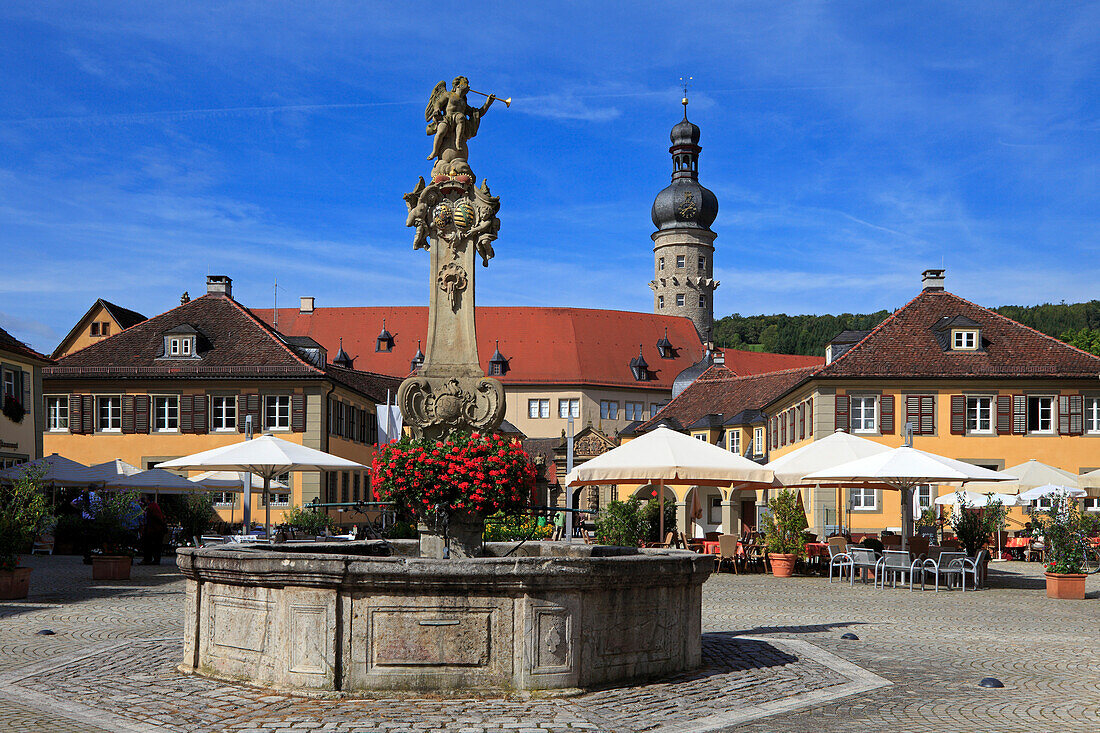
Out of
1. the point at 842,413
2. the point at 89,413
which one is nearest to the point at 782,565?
the point at 842,413

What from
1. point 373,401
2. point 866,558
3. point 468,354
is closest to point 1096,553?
point 866,558

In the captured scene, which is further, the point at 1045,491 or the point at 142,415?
the point at 142,415

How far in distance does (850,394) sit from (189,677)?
34.6 meters

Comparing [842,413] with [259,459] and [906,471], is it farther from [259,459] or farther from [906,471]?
[259,459]

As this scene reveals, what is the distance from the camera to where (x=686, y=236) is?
9331 cm

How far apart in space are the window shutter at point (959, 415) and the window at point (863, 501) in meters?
3.75

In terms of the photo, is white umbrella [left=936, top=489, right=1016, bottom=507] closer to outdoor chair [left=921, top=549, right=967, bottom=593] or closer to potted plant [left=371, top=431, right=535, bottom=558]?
outdoor chair [left=921, top=549, right=967, bottom=593]

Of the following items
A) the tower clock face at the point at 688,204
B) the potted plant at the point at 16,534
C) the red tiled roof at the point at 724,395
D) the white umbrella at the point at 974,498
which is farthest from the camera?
the tower clock face at the point at 688,204

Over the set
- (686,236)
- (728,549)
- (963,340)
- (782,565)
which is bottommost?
(782,565)

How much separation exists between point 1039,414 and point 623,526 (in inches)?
918

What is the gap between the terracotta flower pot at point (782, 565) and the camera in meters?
22.2

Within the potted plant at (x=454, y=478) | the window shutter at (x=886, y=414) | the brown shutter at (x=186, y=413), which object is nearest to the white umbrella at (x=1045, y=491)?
the window shutter at (x=886, y=414)

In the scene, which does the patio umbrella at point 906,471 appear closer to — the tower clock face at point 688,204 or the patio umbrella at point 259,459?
the patio umbrella at point 259,459

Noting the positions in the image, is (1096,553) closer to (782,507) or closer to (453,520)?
(782,507)
